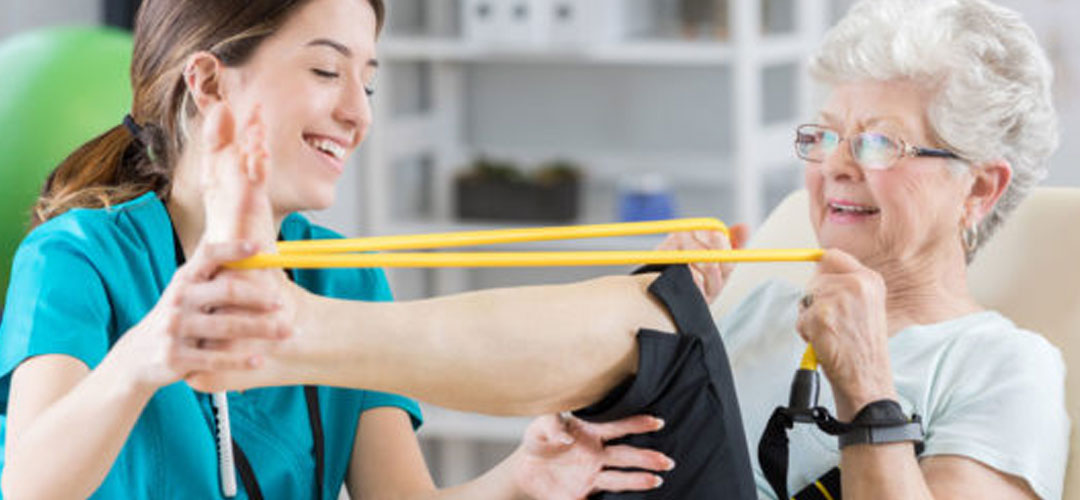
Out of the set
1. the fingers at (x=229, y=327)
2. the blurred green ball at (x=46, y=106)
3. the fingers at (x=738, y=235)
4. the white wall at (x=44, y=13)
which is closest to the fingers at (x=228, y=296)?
the fingers at (x=229, y=327)

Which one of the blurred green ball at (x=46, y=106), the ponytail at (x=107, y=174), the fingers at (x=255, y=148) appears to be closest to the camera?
the fingers at (x=255, y=148)

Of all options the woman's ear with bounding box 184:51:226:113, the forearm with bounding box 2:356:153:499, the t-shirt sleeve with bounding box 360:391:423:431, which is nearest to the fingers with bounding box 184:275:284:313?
the forearm with bounding box 2:356:153:499

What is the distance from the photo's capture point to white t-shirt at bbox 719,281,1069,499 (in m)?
1.49

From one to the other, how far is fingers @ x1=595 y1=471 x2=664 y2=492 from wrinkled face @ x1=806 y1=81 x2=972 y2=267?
0.46 m

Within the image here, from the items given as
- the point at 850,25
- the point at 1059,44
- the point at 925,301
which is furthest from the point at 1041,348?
the point at 1059,44

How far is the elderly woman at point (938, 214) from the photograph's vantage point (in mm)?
1505

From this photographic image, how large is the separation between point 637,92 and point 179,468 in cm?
216

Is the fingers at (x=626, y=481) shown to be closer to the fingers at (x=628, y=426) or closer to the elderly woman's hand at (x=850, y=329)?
the fingers at (x=628, y=426)

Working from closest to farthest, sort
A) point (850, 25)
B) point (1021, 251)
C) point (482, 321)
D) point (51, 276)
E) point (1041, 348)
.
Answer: point (482, 321), point (51, 276), point (1041, 348), point (850, 25), point (1021, 251)

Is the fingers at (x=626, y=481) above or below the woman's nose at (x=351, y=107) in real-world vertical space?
below

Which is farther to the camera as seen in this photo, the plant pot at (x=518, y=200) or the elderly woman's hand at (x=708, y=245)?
the plant pot at (x=518, y=200)

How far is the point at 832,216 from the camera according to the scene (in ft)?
5.47

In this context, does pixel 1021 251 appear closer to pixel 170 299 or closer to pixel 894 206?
pixel 894 206

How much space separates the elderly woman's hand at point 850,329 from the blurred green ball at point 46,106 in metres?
1.32
